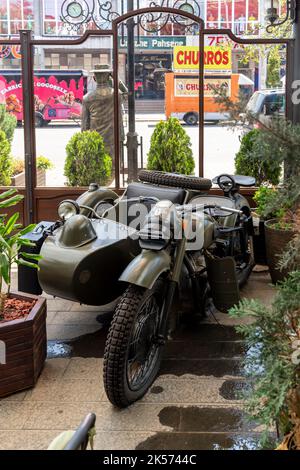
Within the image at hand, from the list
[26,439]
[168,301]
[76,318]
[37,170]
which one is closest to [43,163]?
[37,170]

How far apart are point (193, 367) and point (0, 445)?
1.38 m

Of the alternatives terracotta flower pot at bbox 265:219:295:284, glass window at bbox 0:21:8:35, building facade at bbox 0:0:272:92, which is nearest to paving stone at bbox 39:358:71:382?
terracotta flower pot at bbox 265:219:295:284

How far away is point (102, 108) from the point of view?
685 cm

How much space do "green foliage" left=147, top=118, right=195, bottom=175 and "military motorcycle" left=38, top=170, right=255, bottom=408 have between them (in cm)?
177

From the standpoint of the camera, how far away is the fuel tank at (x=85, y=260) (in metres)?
3.79

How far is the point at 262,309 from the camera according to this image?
2.29m

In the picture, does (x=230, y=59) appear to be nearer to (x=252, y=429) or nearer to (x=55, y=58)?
(x=55, y=58)

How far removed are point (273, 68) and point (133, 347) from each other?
4281mm

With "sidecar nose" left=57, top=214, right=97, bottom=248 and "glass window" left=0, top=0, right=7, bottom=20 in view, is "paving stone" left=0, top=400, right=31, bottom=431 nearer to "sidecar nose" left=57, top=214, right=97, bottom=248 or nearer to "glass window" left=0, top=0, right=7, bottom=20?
"sidecar nose" left=57, top=214, right=97, bottom=248

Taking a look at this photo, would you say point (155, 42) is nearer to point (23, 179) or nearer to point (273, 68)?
point (273, 68)

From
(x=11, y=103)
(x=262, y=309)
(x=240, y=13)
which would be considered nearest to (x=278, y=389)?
(x=262, y=309)

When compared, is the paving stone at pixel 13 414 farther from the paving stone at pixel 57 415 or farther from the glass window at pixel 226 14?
the glass window at pixel 226 14

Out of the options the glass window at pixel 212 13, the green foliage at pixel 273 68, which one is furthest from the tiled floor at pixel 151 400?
the glass window at pixel 212 13

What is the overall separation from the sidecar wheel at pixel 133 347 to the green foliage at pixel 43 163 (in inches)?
143
